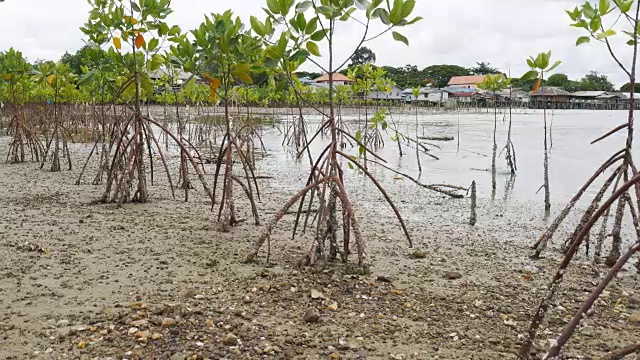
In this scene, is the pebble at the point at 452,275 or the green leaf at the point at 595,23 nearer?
the pebble at the point at 452,275

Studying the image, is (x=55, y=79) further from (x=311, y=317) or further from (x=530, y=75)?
(x=311, y=317)

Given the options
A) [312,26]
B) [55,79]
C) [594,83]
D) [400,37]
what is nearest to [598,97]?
[594,83]

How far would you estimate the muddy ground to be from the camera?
8.25 ft

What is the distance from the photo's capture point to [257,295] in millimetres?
3074

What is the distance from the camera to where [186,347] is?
2.45 m

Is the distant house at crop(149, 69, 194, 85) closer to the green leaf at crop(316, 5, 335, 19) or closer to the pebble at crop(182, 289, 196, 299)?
the green leaf at crop(316, 5, 335, 19)

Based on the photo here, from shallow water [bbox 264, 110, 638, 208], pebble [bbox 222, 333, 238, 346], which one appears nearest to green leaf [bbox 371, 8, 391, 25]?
pebble [bbox 222, 333, 238, 346]

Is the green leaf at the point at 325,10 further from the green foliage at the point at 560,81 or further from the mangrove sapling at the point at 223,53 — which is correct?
the green foliage at the point at 560,81

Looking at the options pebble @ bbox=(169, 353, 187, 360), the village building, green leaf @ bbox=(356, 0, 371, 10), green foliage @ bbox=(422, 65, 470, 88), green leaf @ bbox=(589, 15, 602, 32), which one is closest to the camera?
pebble @ bbox=(169, 353, 187, 360)

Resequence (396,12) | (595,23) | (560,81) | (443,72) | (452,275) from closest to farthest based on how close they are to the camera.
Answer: (396,12), (452,275), (595,23), (560,81), (443,72)

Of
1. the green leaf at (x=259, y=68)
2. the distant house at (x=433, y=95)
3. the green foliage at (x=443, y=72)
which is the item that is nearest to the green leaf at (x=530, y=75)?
the green leaf at (x=259, y=68)

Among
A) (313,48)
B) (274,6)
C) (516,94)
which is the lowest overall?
(313,48)

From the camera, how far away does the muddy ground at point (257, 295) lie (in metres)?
2.52

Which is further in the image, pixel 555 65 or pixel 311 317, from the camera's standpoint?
pixel 555 65
